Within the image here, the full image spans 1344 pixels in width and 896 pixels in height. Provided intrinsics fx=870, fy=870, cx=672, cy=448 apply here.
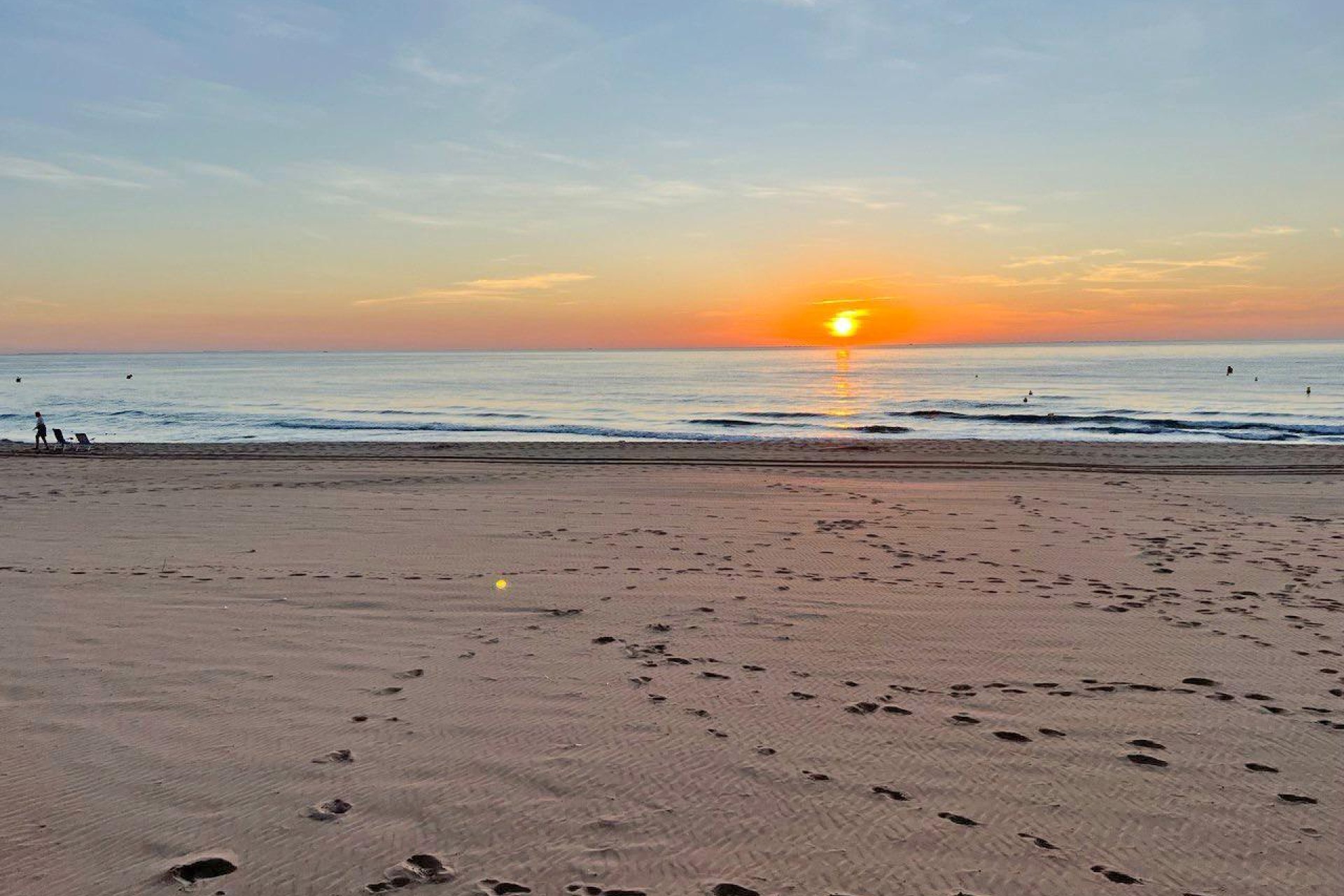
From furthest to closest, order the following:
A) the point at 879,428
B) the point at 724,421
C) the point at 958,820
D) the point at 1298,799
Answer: the point at 724,421
the point at 879,428
the point at 1298,799
the point at 958,820

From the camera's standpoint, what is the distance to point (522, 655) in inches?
273

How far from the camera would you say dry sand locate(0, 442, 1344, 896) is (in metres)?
4.04

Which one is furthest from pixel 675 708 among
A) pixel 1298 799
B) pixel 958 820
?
pixel 1298 799

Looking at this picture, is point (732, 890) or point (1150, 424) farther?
point (1150, 424)

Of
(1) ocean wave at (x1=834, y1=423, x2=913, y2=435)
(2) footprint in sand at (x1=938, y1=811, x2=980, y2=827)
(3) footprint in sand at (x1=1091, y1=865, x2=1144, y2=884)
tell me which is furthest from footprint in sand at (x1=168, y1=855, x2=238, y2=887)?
(1) ocean wave at (x1=834, y1=423, x2=913, y2=435)

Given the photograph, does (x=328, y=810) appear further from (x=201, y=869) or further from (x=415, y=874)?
(x=415, y=874)

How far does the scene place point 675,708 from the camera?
5.79m

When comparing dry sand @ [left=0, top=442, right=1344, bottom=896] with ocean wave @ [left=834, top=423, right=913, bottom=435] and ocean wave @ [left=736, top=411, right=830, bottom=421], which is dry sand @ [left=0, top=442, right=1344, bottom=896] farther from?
ocean wave @ [left=736, top=411, right=830, bottom=421]

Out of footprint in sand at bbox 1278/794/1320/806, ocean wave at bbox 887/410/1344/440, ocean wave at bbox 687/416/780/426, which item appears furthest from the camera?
ocean wave at bbox 687/416/780/426

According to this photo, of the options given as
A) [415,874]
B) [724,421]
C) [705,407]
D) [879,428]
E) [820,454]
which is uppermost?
[705,407]

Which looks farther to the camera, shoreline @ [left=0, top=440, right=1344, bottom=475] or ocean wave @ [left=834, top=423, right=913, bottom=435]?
ocean wave @ [left=834, top=423, right=913, bottom=435]

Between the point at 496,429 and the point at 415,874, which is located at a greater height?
the point at 496,429

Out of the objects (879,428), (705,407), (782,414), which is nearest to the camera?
(879,428)

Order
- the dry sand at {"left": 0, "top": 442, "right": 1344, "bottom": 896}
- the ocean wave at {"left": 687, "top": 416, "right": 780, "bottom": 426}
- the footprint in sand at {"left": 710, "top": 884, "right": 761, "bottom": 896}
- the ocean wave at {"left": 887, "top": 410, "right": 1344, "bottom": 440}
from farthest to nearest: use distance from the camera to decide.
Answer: the ocean wave at {"left": 687, "top": 416, "right": 780, "bottom": 426} → the ocean wave at {"left": 887, "top": 410, "right": 1344, "bottom": 440} → the dry sand at {"left": 0, "top": 442, "right": 1344, "bottom": 896} → the footprint in sand at {"left": 710, "top": 884, "right": 761, "bottom": 896}
